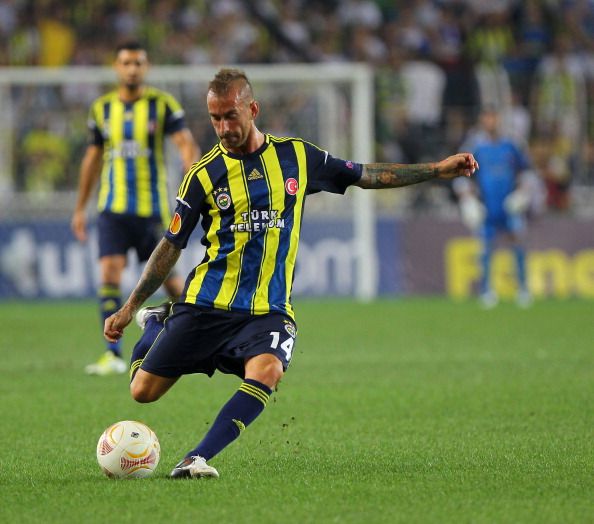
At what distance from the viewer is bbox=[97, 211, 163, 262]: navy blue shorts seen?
32.7 feet

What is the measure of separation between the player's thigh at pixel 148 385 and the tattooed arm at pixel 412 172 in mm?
1285

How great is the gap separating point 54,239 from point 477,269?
237 inches

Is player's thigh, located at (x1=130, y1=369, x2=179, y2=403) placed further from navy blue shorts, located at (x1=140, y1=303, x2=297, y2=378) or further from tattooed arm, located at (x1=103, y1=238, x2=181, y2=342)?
tattooed arm, located at (x1=103, y1=238, x2=181, y2=342)

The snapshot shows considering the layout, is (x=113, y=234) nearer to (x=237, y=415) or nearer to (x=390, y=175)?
(x=390, y=175)

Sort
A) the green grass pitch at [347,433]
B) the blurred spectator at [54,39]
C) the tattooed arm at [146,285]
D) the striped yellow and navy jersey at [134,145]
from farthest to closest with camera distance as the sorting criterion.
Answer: the blurred spectator at [54,39] → the striped yellow and navy jersey at [134,145] → the tattooed arm at [146,285] → the green grass pitch at [347,433]

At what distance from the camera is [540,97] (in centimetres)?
2019

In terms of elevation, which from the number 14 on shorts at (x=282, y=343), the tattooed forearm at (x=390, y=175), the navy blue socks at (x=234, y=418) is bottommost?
the navy blue socks at (x=234, y=418)

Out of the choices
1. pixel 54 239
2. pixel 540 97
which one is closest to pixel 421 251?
pixel 540 97

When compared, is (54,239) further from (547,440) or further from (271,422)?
(547,440)

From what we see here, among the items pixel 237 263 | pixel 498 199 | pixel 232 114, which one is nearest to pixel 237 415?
pixel 237 263

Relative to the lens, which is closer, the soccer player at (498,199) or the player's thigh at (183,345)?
the player's thigh at (183,345)

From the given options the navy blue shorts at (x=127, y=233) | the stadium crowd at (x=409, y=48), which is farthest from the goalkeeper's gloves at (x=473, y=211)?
the navy blue shorts at (x=127, y=233)

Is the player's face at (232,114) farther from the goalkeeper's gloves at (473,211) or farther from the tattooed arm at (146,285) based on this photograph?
the goalkeeper's gloves at (473,211)

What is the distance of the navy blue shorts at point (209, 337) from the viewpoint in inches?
226
